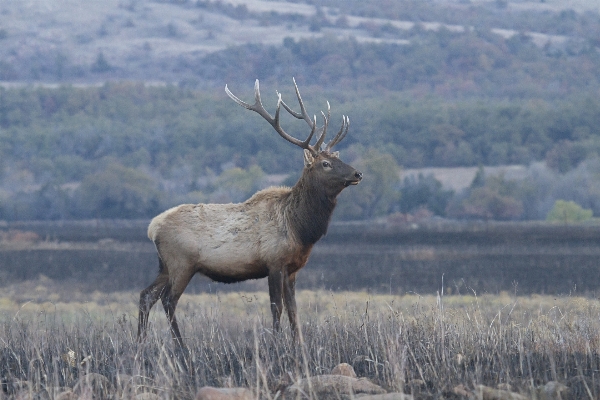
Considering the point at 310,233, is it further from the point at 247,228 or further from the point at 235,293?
the point at 235,293

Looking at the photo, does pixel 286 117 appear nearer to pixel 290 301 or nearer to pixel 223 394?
pixel 290 301

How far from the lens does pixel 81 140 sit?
332 feet

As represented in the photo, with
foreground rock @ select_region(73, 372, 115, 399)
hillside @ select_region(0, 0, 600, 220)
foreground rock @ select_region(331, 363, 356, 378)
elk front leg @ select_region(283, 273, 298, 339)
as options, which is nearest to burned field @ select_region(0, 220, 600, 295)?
elk front leg @ select_region(283, 273, 298, 339)

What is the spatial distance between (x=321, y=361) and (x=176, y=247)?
10.6 feet

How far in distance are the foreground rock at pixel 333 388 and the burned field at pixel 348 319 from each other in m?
0.18

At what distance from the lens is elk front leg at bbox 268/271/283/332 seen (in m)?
11.7

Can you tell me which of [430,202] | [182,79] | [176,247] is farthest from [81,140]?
[176,247]

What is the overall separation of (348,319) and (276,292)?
1.17m

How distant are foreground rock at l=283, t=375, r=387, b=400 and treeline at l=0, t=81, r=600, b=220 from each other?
5933 cm

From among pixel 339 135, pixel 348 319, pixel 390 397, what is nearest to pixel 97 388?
A: pixel 390 397

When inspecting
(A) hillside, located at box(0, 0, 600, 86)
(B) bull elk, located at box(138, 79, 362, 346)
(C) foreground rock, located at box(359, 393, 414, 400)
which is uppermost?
(A) hillside, located at box(0, 0, 600, 86)

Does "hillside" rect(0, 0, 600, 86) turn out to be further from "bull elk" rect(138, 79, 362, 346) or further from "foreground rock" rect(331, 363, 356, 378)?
"foreground rock" rect(331, 363, 356, 378)

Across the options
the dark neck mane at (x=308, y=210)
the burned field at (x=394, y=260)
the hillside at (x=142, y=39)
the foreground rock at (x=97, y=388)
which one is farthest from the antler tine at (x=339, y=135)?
the hillside at (x=142, y=39)

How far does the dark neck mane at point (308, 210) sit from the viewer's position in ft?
40.7
